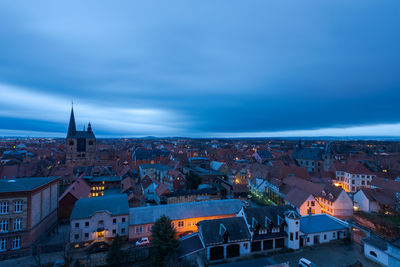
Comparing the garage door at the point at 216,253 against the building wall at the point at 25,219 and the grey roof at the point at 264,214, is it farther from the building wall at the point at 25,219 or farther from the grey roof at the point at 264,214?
the building wall at the point at 25,219

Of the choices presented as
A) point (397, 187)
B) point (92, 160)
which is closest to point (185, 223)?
point (397, 187)

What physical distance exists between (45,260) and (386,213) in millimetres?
60182

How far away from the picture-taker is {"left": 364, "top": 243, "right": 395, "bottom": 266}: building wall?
981 inches

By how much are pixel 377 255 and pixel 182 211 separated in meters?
27.6

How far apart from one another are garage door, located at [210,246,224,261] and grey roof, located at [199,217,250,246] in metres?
1.04

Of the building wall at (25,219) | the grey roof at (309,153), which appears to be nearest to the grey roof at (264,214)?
the building wall at (25,219)

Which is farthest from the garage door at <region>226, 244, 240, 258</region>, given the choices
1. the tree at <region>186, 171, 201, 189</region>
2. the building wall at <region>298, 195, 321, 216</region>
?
the tree at <region>186, 171, 201, 189</region>

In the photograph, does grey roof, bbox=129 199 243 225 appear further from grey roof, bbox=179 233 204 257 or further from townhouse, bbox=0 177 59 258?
townhouse, bbox=0 177 59 258

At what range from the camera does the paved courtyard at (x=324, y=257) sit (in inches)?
1003

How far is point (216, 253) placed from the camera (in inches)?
1077

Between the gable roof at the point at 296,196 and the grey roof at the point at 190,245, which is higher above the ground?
the gable roof at the point at 296,196

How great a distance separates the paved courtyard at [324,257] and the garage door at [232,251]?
7.26 ft

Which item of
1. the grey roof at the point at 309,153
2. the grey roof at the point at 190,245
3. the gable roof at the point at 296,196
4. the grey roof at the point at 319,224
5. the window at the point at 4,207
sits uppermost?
the grey roof at the point at 309,153

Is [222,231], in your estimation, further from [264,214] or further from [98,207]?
[98,207]
